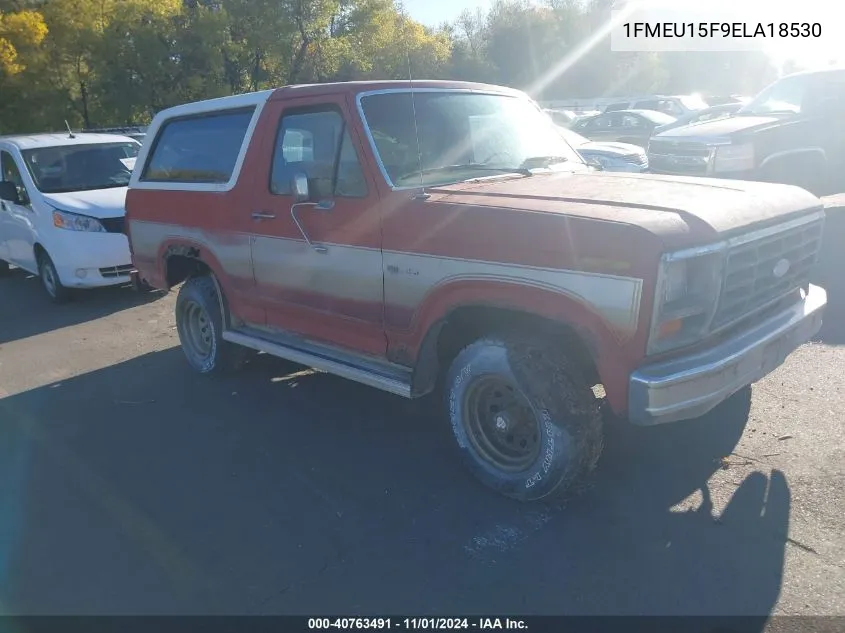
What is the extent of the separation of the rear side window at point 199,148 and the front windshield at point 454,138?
128 centimetres

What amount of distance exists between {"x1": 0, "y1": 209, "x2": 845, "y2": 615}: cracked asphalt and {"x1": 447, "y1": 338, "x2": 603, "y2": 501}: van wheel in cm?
18

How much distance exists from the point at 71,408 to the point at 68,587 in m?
2.48

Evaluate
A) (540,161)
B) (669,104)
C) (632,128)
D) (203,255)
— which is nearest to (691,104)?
(669,104)

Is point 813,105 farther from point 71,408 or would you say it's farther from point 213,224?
point 71,408

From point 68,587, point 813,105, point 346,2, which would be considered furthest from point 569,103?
point 68,587

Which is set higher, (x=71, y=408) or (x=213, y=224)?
(x=213, y=224)

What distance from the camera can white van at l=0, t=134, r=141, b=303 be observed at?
27.2ft

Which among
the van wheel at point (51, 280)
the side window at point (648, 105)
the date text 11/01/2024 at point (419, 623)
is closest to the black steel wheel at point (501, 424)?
the date text 11/01/2024 at point (419, 623)

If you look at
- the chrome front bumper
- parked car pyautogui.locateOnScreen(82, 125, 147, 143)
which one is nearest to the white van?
parked car pyautogui.locateOnScreen(82, 125, 147, 143)

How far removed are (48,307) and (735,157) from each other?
8849mm

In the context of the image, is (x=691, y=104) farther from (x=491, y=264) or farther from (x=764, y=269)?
(x=491, y=264)

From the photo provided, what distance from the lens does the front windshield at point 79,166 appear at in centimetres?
888

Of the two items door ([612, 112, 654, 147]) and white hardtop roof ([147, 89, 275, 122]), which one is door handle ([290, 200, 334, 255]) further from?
door ([612, 112, 654, 147])

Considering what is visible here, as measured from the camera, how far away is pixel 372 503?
3.89m
